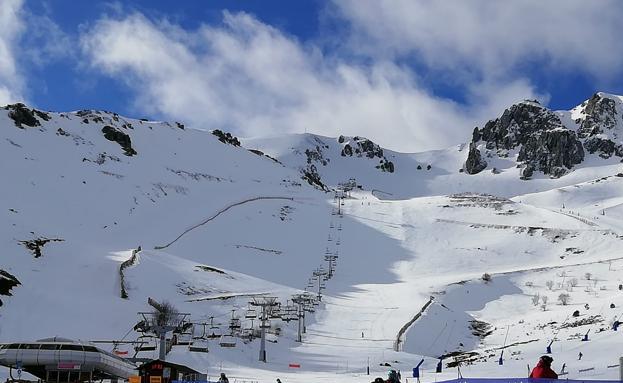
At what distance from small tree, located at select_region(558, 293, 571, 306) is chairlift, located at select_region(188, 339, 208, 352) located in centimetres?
3690

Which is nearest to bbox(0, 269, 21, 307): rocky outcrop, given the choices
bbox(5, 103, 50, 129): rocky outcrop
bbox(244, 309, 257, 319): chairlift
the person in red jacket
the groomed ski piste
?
the groomed ski piste

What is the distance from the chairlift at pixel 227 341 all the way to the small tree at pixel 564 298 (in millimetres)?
33797

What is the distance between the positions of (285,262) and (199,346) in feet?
139

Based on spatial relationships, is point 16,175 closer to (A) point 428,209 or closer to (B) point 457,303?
(B) point 457,303

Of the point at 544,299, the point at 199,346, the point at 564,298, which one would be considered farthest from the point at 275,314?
the point at 564,298

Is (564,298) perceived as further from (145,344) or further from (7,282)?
(7,282)

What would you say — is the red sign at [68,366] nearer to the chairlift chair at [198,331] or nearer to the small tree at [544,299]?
the chairlift chair at [198,331]

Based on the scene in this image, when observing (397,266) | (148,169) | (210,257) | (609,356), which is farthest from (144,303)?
(148,169)

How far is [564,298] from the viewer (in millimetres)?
74125

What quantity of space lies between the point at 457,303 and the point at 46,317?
137 ft

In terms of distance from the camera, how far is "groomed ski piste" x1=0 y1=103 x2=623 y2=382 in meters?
51.9

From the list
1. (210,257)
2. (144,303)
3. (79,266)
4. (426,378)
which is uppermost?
(210,257)

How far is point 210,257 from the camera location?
8938 cm

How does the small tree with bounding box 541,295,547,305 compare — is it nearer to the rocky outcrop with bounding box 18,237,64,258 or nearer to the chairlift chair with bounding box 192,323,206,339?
the chairlift chair with bounding box 192,323,206,339
